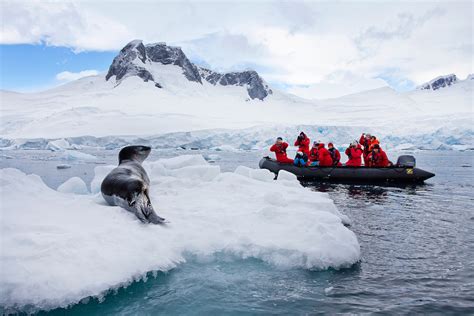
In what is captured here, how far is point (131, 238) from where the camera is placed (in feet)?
11.3

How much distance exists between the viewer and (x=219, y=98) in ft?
309

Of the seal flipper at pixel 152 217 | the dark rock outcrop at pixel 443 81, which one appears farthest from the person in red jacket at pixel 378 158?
the dark rock outcrop at pixel 443 81

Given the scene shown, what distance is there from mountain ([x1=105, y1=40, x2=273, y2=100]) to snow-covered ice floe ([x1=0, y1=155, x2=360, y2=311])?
81600 mm

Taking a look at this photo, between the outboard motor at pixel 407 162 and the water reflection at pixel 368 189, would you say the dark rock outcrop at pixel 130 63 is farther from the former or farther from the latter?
the water reflection at pixel 368 189

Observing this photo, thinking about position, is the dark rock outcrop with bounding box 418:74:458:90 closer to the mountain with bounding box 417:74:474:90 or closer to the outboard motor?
the mountain with bounding box 417:74:474:90

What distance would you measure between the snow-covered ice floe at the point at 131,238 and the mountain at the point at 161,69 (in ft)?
268

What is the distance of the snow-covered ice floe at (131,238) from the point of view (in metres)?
2.63

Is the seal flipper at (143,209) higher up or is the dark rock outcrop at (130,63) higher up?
the dark rock outcrop at (130,63)

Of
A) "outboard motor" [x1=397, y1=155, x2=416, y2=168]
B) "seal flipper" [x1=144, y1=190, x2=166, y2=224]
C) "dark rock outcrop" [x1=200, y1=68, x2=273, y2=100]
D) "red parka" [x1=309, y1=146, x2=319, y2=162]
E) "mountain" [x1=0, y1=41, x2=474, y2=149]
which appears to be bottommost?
"seal flipper" [x1=144, y1=190, x2=166, y2=224]

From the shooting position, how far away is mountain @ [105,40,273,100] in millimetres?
87125

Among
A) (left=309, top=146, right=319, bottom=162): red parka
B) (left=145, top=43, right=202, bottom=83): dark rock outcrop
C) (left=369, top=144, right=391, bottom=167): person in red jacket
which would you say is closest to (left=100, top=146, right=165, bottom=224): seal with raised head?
(left=309, top=146, right=319, bottom=162): red parka

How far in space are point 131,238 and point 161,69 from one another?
95998mm

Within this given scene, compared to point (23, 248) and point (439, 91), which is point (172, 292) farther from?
point (439, 91)

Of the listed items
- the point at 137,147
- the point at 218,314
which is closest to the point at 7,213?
the point at 218,314
